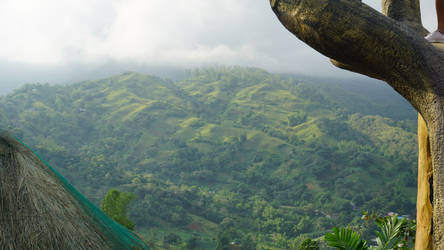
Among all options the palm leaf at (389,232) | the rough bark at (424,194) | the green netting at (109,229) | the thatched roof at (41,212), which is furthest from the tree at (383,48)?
the green netting at (109,229)

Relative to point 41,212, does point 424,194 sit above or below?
above

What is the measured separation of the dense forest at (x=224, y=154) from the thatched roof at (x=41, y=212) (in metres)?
14.6

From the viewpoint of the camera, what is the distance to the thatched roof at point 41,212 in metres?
2.87

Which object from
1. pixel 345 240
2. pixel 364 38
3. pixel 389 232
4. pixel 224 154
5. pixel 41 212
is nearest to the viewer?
pixel 364 38

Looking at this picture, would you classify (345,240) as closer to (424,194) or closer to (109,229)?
(424,194)

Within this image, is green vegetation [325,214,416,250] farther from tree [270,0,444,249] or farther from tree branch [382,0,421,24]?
tree branch [382,0,421,24]

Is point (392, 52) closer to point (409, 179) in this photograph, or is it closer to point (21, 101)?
point (409, 179)

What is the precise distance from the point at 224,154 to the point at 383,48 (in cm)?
5274

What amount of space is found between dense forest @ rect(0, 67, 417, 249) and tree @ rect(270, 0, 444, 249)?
54.6 feet

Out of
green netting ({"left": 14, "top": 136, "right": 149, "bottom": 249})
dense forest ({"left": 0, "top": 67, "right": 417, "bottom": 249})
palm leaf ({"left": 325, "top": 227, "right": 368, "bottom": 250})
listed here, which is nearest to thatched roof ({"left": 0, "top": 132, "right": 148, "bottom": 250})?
green netting ({"left": 14, "top": 136, "right": 149, "bottom": 249})

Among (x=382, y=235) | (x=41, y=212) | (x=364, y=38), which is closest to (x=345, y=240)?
(x=382, y=235)

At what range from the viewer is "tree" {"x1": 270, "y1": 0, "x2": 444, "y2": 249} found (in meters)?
1.72

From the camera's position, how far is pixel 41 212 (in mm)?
3000

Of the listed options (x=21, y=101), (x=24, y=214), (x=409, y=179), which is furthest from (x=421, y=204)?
(x=21, y=101)
